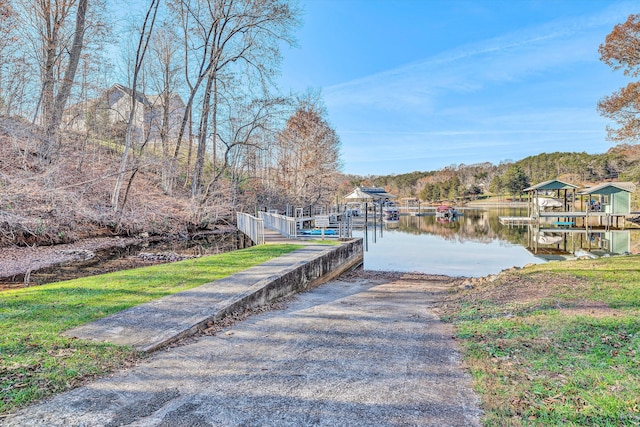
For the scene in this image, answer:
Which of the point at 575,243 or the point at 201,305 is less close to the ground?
the point at 201,305

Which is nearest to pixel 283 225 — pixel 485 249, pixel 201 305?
pixel 201 305

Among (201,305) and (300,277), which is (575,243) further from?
(201,305)

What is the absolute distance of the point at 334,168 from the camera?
123 ft

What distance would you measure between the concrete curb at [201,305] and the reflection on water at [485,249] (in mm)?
6694

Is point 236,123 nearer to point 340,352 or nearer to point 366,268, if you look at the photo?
point 366,268

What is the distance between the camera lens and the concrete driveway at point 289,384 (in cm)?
264

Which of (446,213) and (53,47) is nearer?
(53,47)

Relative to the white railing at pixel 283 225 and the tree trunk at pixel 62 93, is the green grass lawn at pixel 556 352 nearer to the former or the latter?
the white railing at pixel 283 225

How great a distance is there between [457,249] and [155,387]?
18.4 meters

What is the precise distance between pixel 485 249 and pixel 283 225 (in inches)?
435

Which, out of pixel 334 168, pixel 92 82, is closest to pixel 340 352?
pixel 92 82

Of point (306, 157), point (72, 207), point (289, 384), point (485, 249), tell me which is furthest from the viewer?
point (306, 157)

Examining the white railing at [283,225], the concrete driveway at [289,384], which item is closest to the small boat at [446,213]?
the white railing at [283,225]

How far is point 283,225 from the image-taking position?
15.6 metres
